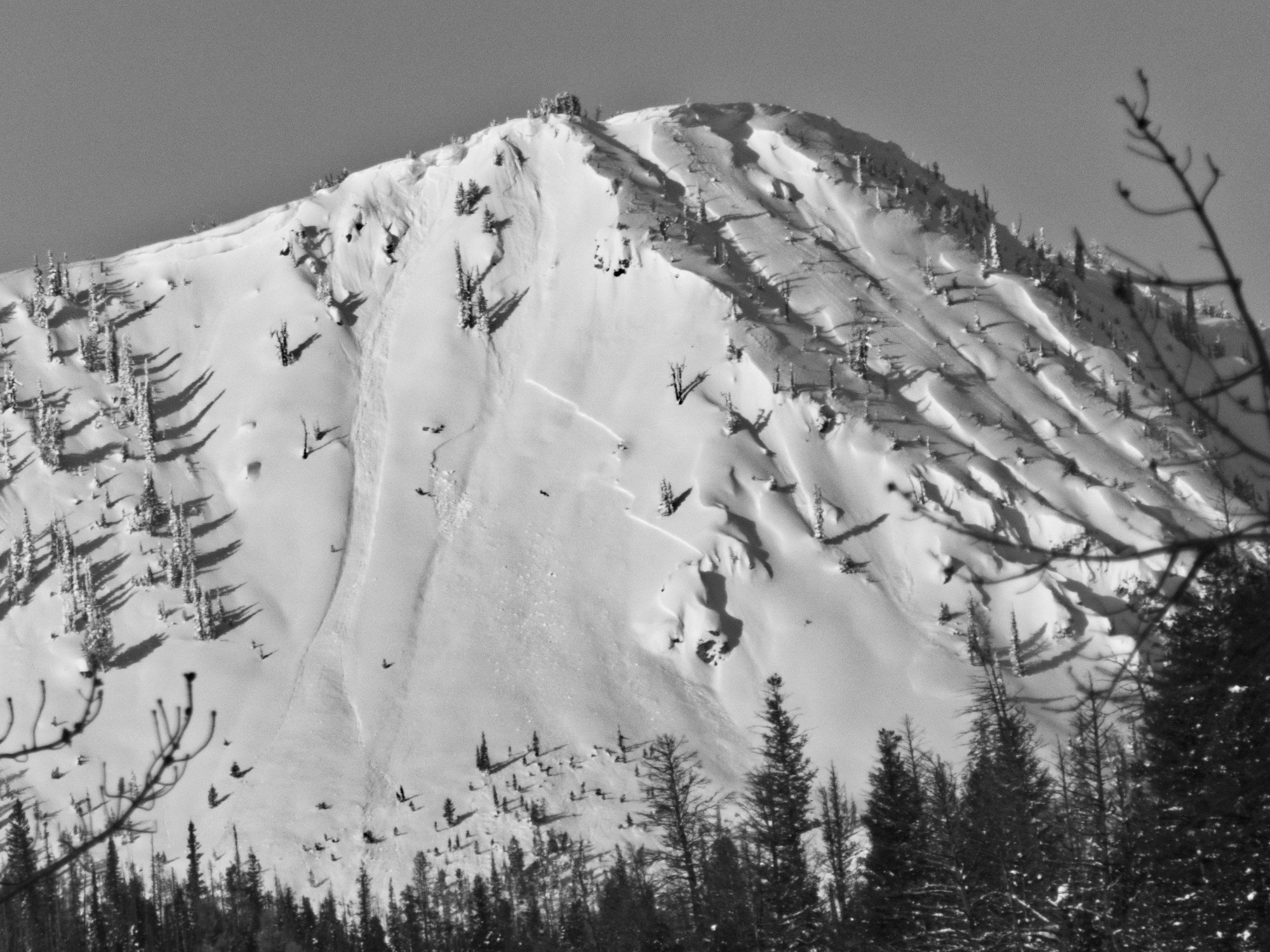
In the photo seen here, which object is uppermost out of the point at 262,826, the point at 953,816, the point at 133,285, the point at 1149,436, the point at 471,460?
the point at 133,285

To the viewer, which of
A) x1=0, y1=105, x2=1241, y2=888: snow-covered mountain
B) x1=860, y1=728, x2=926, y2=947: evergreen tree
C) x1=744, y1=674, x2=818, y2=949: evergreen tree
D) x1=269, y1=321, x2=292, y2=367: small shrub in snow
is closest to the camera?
x1=744, y1=674, x2=818, y2=949: evergreen tree

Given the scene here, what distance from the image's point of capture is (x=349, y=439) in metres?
135

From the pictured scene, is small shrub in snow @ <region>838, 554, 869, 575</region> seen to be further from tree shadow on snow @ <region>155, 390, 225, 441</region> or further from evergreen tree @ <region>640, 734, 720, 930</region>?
tree shadow on snow @ <region>155, 390, 225, 441</region>

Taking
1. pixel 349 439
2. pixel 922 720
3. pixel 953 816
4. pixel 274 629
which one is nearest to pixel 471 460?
pixel 349 439

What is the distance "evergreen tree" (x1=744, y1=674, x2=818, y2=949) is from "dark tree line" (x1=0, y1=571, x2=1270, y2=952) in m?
0.08

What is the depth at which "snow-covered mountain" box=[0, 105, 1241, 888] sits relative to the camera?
10094cm

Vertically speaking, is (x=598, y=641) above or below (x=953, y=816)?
above

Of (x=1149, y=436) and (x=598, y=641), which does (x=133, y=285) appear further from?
(x=1149, y=436)

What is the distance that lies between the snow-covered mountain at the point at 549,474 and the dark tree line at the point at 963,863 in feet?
60.2

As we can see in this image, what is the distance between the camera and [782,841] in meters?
35.1

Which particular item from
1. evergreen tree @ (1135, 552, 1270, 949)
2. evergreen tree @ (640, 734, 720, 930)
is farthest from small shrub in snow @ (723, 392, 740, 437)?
evergreen tree @ (1135, 552, 1270, 949)

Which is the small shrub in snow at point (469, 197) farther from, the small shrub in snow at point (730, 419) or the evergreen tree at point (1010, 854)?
the evergreen tree at point (1010, 854)

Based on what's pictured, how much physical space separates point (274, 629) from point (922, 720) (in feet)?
195

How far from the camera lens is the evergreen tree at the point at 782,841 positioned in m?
30.3
